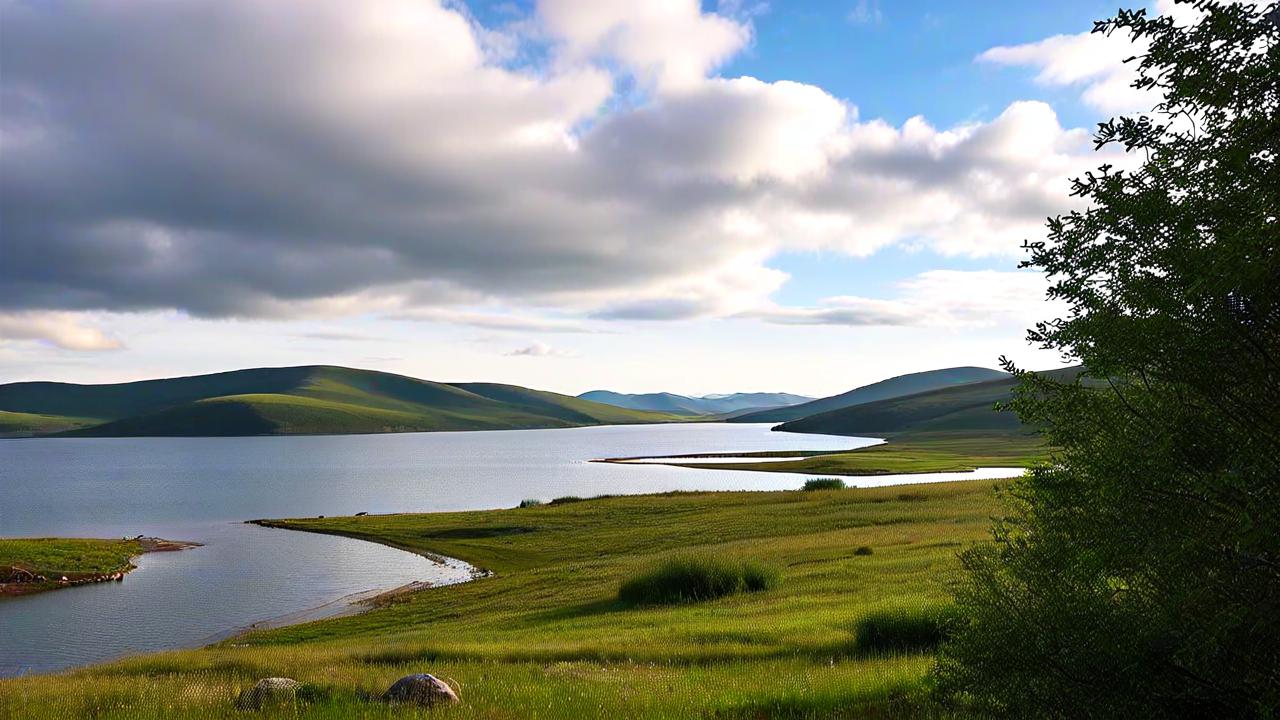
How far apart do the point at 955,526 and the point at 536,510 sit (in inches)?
1802

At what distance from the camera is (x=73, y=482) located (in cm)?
14125

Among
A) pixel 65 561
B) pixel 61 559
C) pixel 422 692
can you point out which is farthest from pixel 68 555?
pixel 422 692

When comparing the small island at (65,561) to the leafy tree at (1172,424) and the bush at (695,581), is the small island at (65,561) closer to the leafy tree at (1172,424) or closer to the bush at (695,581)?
the bush at (695,581)

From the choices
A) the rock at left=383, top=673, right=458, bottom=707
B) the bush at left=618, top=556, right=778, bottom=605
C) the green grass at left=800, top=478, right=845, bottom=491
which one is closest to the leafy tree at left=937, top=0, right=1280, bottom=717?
the rock at left=383, top=673, right=458, bottom=707

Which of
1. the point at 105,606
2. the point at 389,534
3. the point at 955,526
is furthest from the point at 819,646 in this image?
the point at 389,534

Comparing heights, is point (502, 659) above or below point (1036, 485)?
below

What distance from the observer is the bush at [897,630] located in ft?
59.7

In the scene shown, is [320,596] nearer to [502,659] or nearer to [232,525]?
[502,659]

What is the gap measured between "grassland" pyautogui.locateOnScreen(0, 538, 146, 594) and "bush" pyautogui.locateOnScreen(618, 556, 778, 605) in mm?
44027

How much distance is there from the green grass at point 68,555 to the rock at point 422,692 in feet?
182

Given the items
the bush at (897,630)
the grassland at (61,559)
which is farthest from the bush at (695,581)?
the grassland at (61,559)

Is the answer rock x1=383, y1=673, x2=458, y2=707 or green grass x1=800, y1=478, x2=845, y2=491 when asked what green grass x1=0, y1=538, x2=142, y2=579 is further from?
green grass x1=800, y1=478, x2=845, y2=491

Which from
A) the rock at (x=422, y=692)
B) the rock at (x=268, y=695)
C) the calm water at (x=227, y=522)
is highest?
the rock at (x=422, y=692)

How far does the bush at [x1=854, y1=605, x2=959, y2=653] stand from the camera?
18.2 metres
